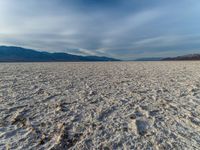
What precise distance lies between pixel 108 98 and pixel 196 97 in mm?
3735

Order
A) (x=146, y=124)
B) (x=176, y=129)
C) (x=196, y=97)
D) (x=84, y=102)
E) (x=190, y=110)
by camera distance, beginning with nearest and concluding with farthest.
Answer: (x=176, y=129) → (x=146, y=124) → (x=190, y=110) → (x=84, y=102) → (x=196, y=97)

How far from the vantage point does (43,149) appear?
9.34 feet

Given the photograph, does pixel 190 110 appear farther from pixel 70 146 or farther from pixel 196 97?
pixel 70 146

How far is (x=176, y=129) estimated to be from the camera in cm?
356

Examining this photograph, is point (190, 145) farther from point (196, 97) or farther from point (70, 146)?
point (196, 97)

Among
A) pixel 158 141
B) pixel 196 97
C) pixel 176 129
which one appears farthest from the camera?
pixel 196 97

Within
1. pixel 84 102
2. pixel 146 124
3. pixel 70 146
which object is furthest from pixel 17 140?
pixel 146 124

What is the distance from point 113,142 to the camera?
122 inches

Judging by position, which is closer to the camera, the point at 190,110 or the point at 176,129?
the point at 176,129

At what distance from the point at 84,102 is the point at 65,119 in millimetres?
1525

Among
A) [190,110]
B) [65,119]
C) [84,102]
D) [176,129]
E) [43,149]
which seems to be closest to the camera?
[43,149]

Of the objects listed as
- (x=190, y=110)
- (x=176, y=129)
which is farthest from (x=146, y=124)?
(x=190, y=110)

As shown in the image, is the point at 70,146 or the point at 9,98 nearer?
the point at 70,146

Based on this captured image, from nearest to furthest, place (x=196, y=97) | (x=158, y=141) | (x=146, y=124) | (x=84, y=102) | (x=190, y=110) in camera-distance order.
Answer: (x=158, y=141) < (x=146, y=124) < (x=190, y=110) < (x=84, y=102) < (x=196, y=97)
